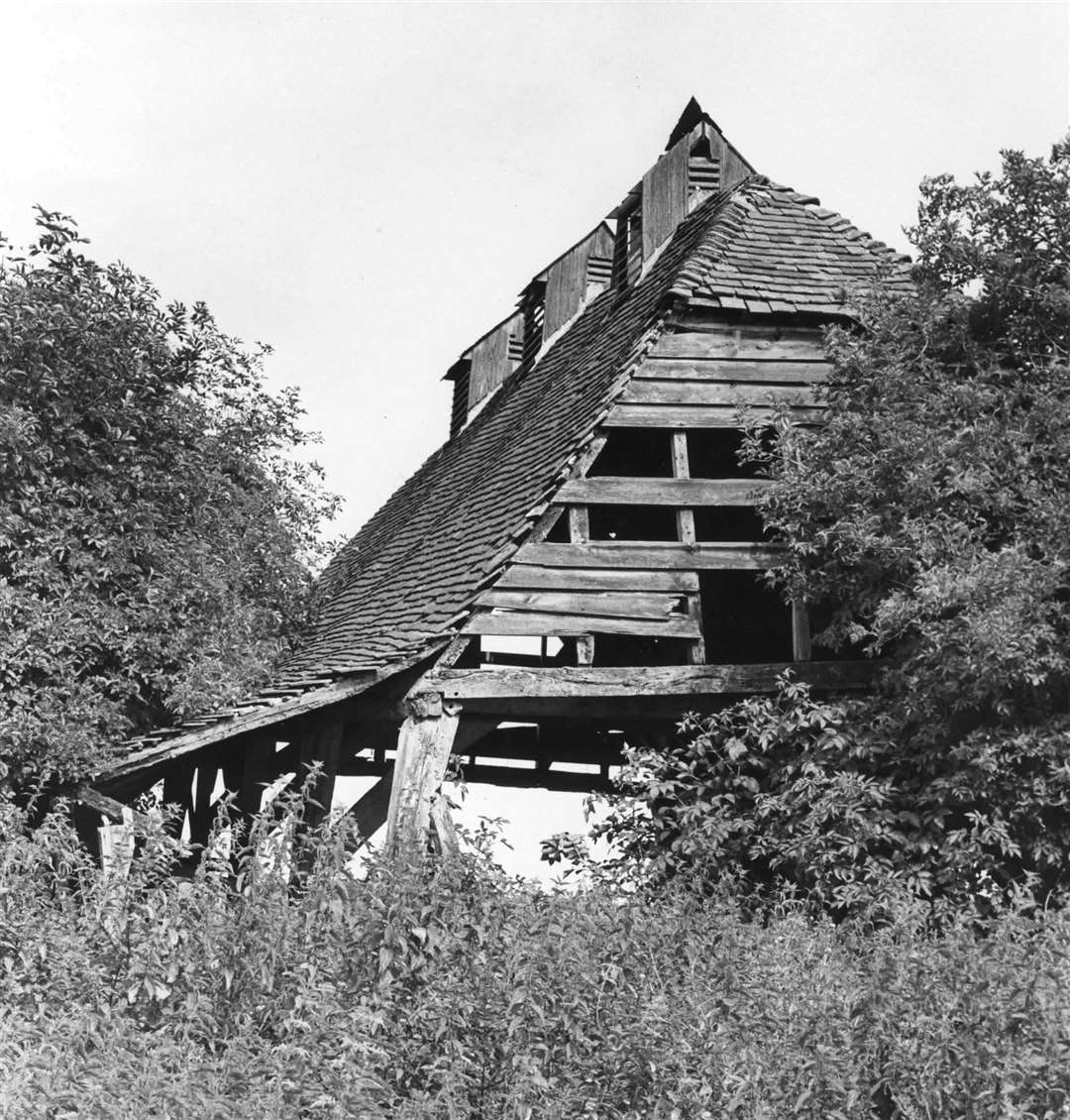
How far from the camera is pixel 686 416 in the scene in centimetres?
1096

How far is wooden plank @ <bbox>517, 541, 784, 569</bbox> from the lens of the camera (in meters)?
10.2

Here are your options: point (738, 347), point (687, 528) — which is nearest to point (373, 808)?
point (687, 528)

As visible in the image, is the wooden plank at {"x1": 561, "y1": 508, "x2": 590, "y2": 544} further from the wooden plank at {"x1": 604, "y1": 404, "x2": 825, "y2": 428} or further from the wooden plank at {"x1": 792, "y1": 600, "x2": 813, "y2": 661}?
the wooden plank at {"x1": 792, "y1": 600, "x2": 813, "y2": 661}

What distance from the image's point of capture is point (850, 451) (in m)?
9.88

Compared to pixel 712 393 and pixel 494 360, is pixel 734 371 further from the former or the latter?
pixel 494 360

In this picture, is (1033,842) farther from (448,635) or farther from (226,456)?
(226,456)

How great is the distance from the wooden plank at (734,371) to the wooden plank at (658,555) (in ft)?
4.77

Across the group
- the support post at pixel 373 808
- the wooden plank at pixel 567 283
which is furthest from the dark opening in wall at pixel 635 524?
the wooden plank at pixel 567 283

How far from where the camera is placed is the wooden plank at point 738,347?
11241 mm

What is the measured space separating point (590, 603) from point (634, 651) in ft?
14.7

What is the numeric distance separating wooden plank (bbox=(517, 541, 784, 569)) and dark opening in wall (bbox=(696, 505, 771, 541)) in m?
2.76

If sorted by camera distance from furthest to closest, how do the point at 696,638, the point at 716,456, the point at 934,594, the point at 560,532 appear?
the point at 716,456 < the point at 560,532 < the point at 696,638 < the point at 934,594

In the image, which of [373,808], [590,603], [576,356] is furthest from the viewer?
[576,356]

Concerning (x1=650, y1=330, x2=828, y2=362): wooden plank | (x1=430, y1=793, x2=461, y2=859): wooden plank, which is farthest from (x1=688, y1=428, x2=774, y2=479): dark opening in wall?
(x1=430, y1=793, x2=461, y2=859): wooden plank
